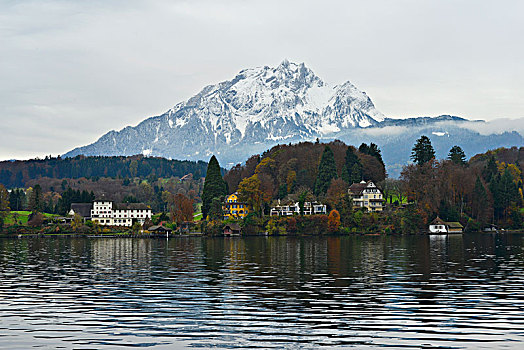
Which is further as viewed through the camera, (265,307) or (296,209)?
(296,209)

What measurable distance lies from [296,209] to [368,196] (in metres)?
21.2

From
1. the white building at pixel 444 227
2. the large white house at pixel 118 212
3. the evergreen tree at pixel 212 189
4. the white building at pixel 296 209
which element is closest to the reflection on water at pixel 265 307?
the white building at pixel 444 227

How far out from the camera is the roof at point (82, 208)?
18325cm

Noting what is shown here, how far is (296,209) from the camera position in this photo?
156625 mm

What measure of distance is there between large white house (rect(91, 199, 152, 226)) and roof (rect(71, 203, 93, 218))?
1.30m

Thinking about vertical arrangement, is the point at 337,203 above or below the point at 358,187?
below

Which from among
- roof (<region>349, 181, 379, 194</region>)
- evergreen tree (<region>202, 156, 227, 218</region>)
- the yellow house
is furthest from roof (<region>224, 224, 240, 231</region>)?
roof (<region>349, 181, 379, 194</region>)

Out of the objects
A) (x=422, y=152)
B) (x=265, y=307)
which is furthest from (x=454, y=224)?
(x=265, y=307)

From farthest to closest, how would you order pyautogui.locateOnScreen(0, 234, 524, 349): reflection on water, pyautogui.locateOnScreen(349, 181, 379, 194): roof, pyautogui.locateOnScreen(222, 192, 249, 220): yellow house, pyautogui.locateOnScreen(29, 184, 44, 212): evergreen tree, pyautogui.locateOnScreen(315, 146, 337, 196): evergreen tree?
pyautogui.locateOnScreen(29, 184, 44, 212): evergreen tree → pyautogui.locateOnScreen(349, 181, 379, 194): roof → pyautogui.locateOnScreen(222, 192, 249, 220): yellow house → pyautogui.locateOnScreen(315, 146, 337, 196): evergreen tree → pyautogui.locateOnScreen(0, 234, 524, 349): reflection on water

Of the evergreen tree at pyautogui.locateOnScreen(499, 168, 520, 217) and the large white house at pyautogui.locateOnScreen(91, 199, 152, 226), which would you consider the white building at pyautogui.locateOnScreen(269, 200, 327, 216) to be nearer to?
the evergreen tree at pyautogui.locateOnScreen(499, 168, 520, 217)

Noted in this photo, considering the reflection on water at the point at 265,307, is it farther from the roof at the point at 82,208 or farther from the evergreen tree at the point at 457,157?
the roof at the point at 82,208

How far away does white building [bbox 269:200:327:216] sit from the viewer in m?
150

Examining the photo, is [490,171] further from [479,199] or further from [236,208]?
[236,208]

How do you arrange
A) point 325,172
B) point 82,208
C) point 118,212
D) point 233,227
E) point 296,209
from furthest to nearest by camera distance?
point 118,212 → point 82,208 → point 325,172 → point 296,209 → point 233,227
